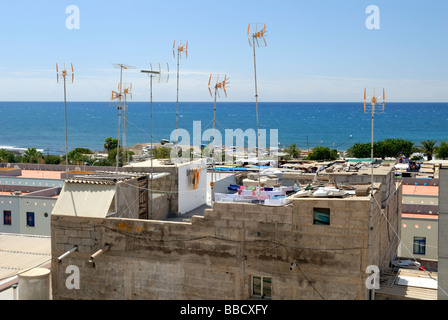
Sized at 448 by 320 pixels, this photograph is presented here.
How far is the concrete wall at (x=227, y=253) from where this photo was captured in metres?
16.8

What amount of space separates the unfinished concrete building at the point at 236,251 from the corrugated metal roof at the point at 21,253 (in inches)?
191

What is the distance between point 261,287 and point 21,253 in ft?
47.4

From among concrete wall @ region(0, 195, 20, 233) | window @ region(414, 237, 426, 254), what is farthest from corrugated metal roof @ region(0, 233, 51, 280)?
window @ region(414, 237, 426, 254)

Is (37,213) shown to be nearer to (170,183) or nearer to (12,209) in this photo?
(12,209)

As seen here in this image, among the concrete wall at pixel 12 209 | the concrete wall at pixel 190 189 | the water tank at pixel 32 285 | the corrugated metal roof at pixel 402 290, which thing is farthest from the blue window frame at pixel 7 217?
the corrugated metal roof at pixel 402 290

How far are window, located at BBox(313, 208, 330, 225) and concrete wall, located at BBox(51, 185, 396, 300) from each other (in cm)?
16

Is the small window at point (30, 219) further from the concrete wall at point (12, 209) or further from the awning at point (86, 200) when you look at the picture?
the awning at point (86, 200)

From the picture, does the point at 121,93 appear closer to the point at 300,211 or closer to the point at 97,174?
the point at 97,174

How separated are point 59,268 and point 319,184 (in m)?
10.5

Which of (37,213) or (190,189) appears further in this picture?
(37,213)

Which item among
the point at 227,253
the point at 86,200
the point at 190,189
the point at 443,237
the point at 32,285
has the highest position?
the point at 86,200

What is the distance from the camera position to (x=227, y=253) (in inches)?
712

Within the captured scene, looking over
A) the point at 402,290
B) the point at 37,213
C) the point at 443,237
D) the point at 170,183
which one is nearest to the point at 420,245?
the point at 402,290

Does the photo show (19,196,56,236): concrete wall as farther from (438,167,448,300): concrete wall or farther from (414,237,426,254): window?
(438,167,448,300): concrete wall
